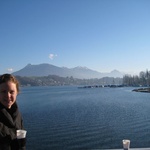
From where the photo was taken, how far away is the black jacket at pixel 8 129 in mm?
2676

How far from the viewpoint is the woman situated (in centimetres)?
269

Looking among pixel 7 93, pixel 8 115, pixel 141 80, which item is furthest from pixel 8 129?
pixel 141 80

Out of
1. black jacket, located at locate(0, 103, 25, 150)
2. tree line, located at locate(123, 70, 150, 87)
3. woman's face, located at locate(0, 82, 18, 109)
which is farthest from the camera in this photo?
tree line, located at locate(123, 70, 150, 87)

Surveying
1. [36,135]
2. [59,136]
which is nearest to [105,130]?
[59,136]

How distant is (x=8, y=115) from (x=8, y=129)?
0.17 meters

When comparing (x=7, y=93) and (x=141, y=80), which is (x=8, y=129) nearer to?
(x=7, y=93)

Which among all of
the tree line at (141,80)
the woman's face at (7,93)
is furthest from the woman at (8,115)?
the tree line at (141,80)

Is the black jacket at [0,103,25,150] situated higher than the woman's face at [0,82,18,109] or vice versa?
the woman's face at [0,82,18,109]

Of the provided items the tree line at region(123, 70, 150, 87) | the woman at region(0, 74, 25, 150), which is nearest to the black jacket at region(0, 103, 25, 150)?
the woman at region(0, 74, 25, 150)

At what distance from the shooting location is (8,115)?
9.04ft

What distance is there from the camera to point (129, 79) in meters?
194

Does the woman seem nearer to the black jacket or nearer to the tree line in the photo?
the black jacket

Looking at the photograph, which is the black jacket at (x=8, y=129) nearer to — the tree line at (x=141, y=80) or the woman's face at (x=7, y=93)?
the woman's face at (x=7, y=93)

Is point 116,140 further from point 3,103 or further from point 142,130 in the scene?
point 3,103
